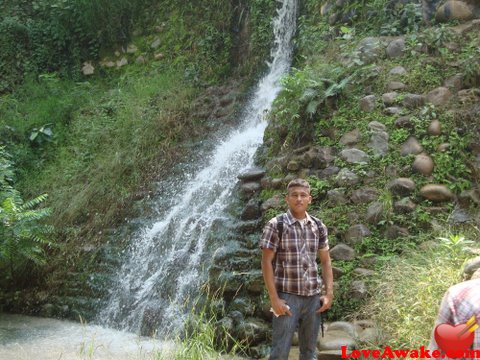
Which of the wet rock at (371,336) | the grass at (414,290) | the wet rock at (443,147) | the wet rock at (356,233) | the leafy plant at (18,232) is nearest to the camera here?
the grass at (414,290)

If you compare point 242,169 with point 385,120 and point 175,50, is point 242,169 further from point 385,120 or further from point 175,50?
point 175,50

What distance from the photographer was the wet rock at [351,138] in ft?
20.6

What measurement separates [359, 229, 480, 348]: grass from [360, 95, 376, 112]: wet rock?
2.13 m

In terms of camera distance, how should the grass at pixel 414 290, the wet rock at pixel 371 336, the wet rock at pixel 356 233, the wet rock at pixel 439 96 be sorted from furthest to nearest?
the wet rock at pixel 439 96 → the wet rock at pixel 356 233 → the wet rock at pixel 371 336 → the grass at pixel 414 290

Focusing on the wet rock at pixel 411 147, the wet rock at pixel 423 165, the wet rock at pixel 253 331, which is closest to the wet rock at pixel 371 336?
the wet rock at pixel 253 331

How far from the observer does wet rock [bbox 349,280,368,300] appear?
4.86 m

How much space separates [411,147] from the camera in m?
5.89

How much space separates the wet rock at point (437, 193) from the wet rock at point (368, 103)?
1.41 metres

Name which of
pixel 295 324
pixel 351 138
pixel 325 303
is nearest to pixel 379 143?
pixel 351 138

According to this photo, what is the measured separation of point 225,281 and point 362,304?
5.17 feet

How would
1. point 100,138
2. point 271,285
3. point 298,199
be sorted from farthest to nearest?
point 100,138, point 298,199, point 271,285

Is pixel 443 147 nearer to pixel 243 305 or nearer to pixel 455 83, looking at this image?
pixel 455 83

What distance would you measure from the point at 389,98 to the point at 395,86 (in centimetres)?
22

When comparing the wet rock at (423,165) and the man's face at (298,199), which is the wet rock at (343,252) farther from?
the man's face at (298,199)
